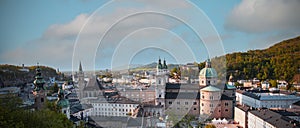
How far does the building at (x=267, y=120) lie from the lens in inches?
557

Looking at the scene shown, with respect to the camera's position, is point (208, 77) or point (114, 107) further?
point (208, 77)

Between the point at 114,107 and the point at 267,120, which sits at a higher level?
the point at 267,120

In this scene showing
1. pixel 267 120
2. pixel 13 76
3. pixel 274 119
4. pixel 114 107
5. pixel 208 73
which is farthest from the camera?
pixel 13 76

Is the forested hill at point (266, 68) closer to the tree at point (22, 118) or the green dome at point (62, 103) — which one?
the green dome at point (62, 103)

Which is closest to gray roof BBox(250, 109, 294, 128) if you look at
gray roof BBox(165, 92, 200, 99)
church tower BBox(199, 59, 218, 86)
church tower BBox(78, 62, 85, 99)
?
gray roof BBox(165, 92, 200, 99)

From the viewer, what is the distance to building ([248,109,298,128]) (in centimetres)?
1416

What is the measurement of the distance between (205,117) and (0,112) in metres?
15.4

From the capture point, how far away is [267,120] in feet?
50.8

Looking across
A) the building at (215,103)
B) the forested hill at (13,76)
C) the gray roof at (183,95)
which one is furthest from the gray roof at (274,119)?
the forested hill at (13,76)

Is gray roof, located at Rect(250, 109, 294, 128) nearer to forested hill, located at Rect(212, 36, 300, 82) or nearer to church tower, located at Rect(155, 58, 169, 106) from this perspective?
church tower, located at Rect(155, 58, 169, 106)

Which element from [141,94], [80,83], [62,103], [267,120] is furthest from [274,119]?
[80,83]

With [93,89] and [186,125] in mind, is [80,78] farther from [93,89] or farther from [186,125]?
[186,125]

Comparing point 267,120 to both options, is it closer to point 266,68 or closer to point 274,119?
point 274,119

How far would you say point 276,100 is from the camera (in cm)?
2403
